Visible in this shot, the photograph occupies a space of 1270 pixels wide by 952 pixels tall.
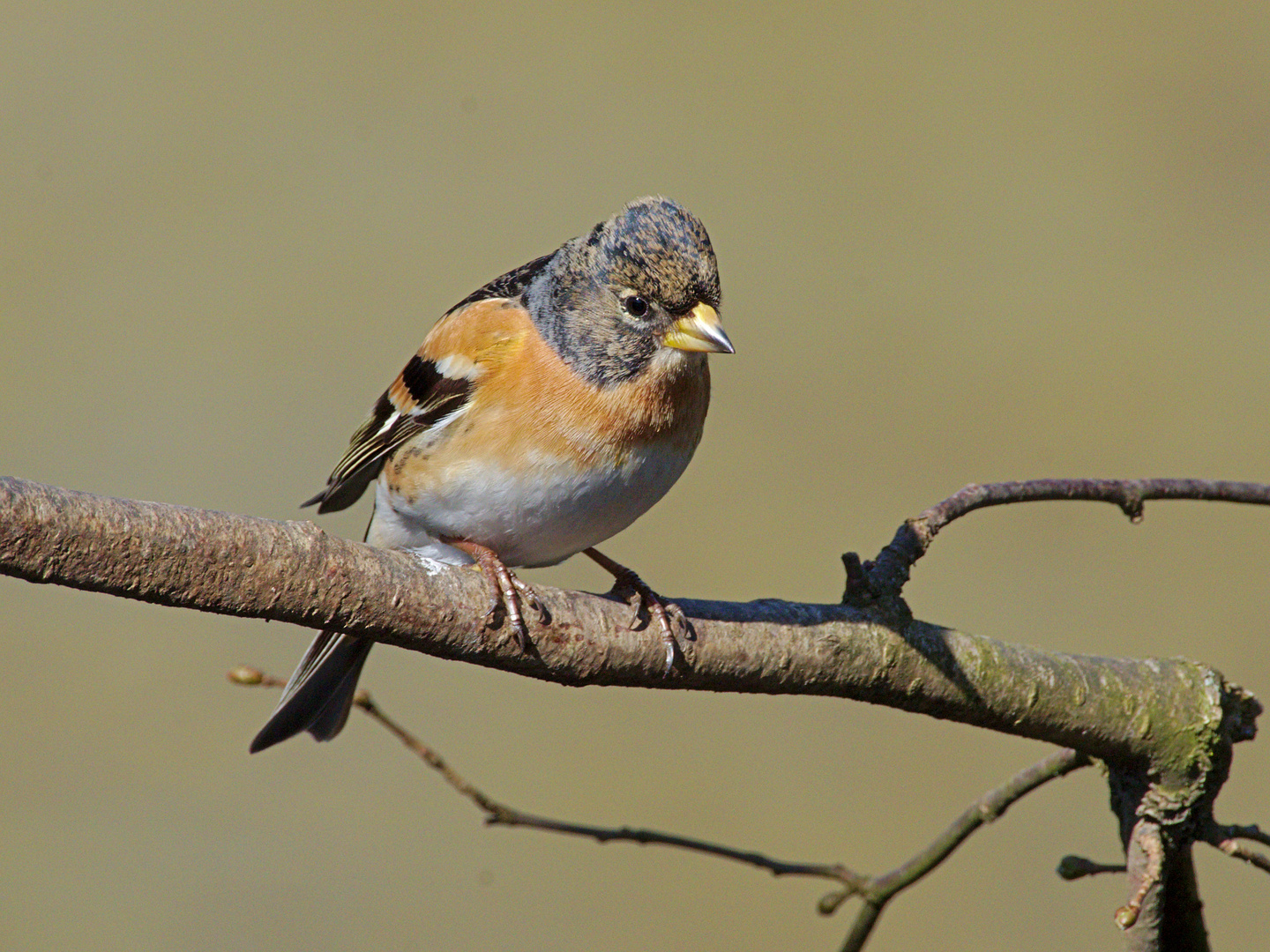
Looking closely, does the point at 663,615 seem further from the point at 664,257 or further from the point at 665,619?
the point at 664,257

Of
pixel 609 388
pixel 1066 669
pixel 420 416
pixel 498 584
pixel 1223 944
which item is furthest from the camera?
pixel 1223 944

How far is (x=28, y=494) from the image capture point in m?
1.31

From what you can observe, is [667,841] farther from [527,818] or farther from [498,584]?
[498,584]

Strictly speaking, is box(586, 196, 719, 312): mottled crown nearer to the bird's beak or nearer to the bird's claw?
the bird's beak

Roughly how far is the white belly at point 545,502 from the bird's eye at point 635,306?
0.91ft

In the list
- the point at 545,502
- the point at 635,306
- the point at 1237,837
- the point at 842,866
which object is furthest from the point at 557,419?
the point at 1237,837

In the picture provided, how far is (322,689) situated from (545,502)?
71cm

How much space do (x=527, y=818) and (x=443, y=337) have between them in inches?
42.3

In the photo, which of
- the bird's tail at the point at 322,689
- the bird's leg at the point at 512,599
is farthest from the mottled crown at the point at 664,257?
the bird's tail at the point at 322,689

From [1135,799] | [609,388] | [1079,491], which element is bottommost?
[1135,799]

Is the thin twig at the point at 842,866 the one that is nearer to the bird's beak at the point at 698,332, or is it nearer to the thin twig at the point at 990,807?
the thin twig at the point at 990,807

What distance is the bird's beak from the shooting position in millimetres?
2197

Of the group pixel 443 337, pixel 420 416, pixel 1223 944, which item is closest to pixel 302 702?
pixel 420 416

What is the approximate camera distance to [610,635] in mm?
1737
